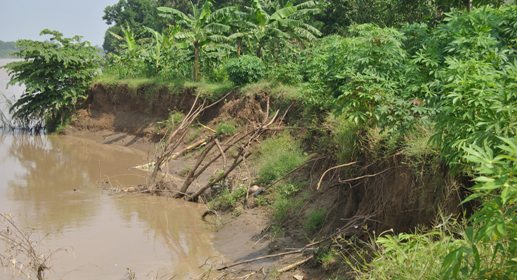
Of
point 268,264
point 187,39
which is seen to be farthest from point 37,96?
point 268,264

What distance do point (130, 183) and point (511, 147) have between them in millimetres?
11903

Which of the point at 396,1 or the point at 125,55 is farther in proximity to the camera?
the point at 125,55

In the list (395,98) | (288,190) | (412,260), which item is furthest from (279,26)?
(412,260)

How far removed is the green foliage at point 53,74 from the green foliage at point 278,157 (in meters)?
11.2

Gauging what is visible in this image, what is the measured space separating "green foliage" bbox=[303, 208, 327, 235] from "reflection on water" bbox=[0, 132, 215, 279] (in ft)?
5.13

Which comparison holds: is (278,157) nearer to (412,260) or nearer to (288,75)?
(288,75)

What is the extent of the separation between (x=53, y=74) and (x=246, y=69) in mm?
9247

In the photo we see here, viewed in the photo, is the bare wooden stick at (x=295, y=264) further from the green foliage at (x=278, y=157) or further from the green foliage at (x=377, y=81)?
the green foliage at (x=278, y=157)

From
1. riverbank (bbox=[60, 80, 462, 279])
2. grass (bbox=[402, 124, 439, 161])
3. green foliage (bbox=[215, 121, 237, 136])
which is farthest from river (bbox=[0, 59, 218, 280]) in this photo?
grass (bbox=[402, 124, 439, 161])

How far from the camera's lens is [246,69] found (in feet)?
52.4

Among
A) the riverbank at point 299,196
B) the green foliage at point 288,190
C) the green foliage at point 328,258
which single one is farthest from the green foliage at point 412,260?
the green foliage at point 288,190

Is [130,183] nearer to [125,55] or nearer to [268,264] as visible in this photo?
[268,264]

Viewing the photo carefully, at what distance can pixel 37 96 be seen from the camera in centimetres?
2256

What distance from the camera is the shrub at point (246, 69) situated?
628 inches
